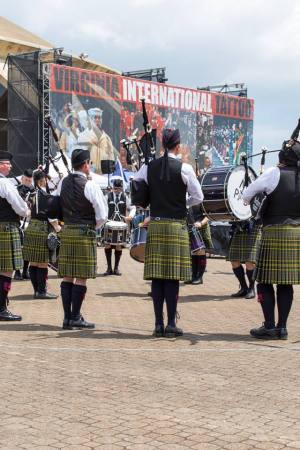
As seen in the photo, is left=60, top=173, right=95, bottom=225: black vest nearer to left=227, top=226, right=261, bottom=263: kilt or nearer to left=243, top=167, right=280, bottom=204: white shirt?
left=243, top=167, right=280, bottom=204: white shirt

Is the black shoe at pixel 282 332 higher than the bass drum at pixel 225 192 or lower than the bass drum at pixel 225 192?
lower

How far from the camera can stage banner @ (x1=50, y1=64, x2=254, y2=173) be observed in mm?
30469

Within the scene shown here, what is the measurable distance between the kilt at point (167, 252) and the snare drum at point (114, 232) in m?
6.04

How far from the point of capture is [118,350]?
251 inches

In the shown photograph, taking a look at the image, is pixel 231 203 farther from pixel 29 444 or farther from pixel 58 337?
pixel 29 444

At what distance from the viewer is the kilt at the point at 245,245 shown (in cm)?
1002

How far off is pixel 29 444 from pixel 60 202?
3895 mm

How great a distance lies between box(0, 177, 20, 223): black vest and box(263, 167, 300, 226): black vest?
2620mm

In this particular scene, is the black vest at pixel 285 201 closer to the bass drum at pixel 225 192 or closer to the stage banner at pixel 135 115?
the bass drum at pixel 225 192

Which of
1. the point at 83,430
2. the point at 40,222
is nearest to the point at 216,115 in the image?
the point at 40,222

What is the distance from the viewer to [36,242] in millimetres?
9820

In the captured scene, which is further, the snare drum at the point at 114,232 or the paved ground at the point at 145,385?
the snare drum at the point at 114,232

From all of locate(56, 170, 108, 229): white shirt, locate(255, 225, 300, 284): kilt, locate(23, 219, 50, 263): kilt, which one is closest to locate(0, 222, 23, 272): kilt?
locate(56, 170, 108, 229): white shirt

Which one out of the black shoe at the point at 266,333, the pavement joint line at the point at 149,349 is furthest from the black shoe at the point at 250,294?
the pavement joint line at the point at 149,349
